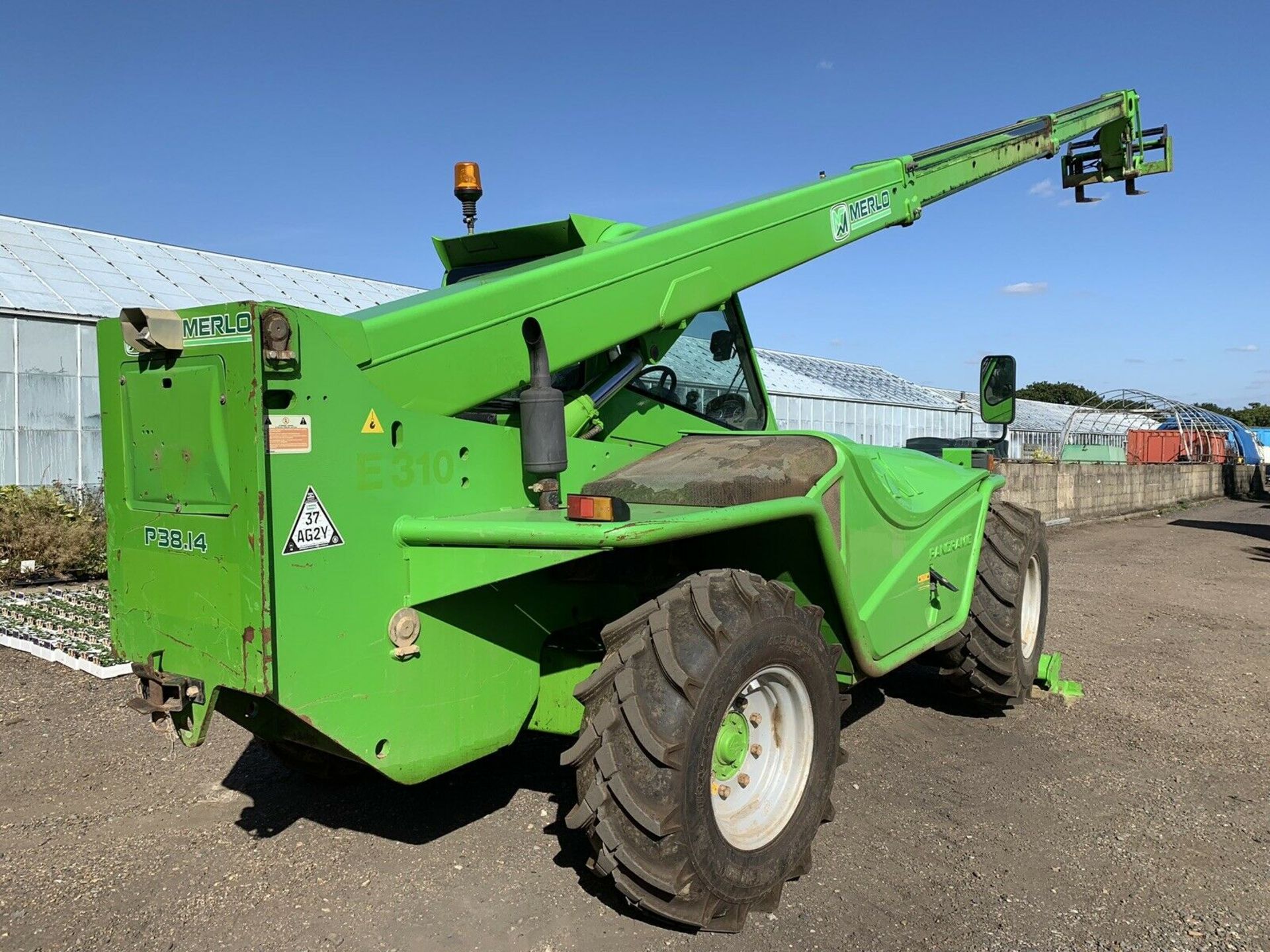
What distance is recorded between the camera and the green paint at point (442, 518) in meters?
2.67

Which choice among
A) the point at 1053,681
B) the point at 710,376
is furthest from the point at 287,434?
the point at 1053,681

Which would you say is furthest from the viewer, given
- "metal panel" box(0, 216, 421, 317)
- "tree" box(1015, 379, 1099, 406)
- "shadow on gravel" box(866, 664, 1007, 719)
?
"tree" box(1015, 379, 1099, 406)

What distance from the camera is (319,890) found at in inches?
129

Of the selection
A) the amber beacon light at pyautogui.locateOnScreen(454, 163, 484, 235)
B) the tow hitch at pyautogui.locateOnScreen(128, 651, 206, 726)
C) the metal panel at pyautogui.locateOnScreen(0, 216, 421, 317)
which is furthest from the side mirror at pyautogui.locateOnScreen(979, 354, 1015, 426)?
the metal panel at pyautogui.locateOnScreen(0, 216, 421, 317)

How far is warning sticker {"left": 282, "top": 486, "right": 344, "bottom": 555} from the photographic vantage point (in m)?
2.67

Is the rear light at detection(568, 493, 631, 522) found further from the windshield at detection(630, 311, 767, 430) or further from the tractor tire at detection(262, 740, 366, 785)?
the tractor tire at detection(262, 740, 366, 785)

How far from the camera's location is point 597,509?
274 cm

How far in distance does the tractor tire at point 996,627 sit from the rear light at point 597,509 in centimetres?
298

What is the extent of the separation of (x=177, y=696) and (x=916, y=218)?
493 cm

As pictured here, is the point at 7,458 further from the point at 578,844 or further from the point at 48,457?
the point at 578,844

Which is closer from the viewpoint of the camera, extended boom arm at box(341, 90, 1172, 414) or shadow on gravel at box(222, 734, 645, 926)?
extended boom arm at box(341, 90, 1172, 414)

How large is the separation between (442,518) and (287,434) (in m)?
0.57

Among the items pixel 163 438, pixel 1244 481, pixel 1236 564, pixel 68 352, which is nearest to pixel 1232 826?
pixel 163 438

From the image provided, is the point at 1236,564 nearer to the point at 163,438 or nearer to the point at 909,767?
the point at 909,767
